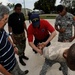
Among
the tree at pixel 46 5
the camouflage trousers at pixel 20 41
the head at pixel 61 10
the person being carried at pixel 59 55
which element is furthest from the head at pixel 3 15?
the tree at pixel 46 5

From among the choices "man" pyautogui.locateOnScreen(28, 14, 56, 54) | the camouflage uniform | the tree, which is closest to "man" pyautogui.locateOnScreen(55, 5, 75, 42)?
the camouflage uniform

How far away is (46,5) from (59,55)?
2739 inches

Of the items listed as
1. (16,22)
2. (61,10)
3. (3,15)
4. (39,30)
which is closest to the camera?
(3,15)

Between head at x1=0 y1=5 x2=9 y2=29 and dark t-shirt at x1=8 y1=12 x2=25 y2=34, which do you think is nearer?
head at x1=0 y1=5 x2=9 y2=29

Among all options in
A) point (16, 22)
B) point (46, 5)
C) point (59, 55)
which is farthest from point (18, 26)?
point (46, 5)

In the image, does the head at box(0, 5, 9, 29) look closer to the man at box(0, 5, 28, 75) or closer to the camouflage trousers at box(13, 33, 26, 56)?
the man at box(0, 5, 28, 75)

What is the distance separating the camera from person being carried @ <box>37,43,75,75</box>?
163 centimetres

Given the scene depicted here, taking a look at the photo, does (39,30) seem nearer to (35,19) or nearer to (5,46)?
(35,19)

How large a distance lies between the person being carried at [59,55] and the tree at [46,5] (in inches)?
2638

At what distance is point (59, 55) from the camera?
2939 mm

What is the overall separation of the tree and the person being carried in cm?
6702

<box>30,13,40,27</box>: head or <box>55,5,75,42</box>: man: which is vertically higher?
<box>30,13,40,27</box>: head

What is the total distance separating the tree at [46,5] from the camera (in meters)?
71.7

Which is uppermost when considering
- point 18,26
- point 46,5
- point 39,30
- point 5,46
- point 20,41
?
point 5,46
